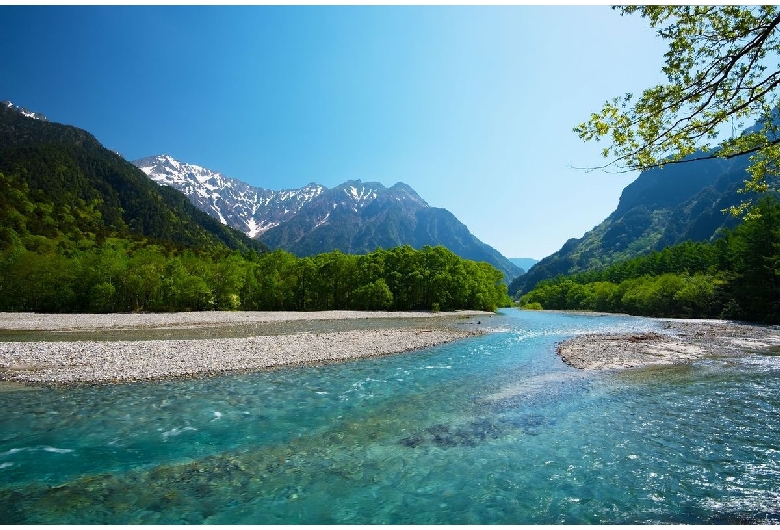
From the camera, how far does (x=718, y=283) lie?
75.6m

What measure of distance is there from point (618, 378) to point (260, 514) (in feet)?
67.0

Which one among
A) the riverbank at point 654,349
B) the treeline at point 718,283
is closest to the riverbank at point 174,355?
the riverbank at point 654,349

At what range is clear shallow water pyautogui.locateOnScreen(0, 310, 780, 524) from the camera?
8531mm

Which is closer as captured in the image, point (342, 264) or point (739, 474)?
point (739, 474)

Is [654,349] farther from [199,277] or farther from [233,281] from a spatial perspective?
[199,277]

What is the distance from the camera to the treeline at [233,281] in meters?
75.6

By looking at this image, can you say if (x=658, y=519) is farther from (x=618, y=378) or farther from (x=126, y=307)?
(x=126, y=307)

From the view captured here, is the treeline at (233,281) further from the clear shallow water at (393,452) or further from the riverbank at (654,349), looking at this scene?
the clear shallow water at (393,452)

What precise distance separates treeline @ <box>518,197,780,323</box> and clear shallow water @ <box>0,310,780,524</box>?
2688 centimetres

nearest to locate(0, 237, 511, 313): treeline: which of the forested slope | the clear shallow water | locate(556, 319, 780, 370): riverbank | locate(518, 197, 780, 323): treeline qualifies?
the forested slope

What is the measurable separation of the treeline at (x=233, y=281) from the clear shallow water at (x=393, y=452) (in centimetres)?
7237

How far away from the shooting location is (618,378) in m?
21.2

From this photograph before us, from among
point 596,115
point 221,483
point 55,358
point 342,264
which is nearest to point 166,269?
point 342,264

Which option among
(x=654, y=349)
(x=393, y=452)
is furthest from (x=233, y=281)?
(x=393, y=452)
